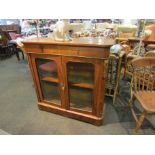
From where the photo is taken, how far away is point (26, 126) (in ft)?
5.79

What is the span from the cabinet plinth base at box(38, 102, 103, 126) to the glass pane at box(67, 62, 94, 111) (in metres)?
0.09

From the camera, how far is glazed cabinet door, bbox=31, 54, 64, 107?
63.6 inches

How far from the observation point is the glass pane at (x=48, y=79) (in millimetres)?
1729

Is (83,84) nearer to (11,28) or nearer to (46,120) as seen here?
(46,120)

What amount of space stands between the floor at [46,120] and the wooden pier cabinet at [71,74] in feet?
0.36

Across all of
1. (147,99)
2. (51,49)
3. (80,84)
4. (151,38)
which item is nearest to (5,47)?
(51,49)

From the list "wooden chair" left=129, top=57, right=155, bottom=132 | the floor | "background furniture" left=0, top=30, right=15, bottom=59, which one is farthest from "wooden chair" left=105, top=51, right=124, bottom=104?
"background furniture" left=0, top=30, right=15, bottom=59

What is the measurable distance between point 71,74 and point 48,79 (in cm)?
34

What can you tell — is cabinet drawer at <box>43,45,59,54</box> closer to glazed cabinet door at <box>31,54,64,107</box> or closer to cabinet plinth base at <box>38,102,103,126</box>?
glazed cabinet door at <box>31,54,64,107</box>

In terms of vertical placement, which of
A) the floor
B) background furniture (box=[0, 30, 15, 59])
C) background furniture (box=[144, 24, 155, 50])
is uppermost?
background furniture (box=[144, 24, 155, 50])

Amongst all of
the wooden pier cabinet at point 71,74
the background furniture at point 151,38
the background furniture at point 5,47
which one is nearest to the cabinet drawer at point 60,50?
the wooden pier cabinet at point 71,74

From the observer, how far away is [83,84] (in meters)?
1.65
